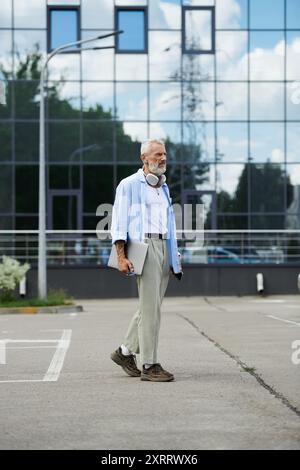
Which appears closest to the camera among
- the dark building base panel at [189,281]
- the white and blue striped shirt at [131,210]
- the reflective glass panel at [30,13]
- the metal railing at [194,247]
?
the white and blue striped shirt at [131,210]

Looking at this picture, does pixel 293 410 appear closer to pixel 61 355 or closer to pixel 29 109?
pixel 61 355

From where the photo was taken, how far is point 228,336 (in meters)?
16.4

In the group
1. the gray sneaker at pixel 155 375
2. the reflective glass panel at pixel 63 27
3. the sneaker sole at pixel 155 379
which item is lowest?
the sneaker sole at pixel 155 379

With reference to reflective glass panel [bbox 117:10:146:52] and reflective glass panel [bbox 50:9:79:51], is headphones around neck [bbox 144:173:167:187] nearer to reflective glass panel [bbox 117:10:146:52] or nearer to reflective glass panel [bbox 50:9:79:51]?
reflective glass panel [bbox 50:9:79:51]

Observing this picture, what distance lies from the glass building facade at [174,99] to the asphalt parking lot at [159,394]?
24.5 metres

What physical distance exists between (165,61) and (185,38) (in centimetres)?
104

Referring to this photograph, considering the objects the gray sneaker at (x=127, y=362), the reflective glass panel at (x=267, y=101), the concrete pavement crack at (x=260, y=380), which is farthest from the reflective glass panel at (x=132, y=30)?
the gray sneaker at (x=127, y=362)

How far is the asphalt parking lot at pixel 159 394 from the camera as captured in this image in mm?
7074

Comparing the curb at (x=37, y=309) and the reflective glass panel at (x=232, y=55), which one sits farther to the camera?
the reflective glass panel at (x=232, y=55)

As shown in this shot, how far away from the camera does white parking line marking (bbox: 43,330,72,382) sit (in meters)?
10.9

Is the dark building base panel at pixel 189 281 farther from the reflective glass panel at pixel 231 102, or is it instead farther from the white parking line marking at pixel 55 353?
the white parking line marking at pixel 55 353

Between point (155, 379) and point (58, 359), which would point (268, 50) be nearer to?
point (58, 359)

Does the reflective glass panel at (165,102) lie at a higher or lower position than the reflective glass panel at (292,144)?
higher

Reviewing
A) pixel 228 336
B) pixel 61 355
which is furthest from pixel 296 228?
pixel 61 355
